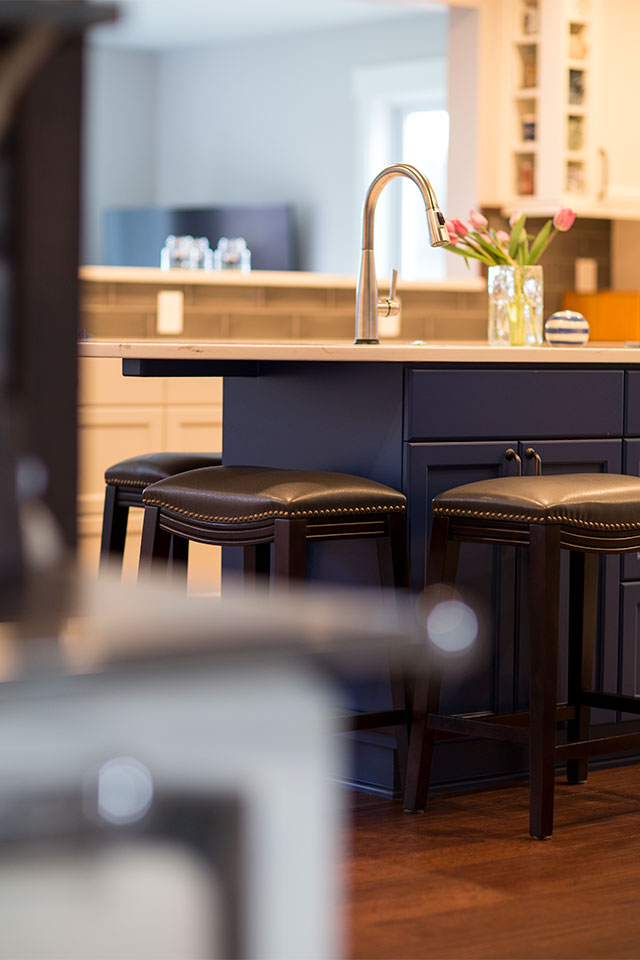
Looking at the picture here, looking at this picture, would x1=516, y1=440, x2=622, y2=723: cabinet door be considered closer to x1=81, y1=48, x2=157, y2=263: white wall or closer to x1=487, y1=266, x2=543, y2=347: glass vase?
x1=487, y1=266, x2=543, y2=347: glass vase

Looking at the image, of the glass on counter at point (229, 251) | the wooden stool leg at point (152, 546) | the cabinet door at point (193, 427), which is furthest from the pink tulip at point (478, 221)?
the glass on counter at point (229, 251)

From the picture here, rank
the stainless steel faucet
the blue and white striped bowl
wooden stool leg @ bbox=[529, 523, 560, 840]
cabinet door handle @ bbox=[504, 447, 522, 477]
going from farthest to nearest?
the blue and white striped bowl
the stainless steel faucet
cabinet door handle @ bbox=[504, 447, 522, 477]
wooden stool leg @ bbox=[529, 523, 560, 840]

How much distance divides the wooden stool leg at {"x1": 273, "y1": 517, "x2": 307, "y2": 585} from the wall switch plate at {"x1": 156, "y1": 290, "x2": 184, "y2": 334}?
2.78 m

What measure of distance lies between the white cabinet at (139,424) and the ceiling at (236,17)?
114 inches

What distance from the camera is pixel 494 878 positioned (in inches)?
92.9

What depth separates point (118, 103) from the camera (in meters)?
9.03

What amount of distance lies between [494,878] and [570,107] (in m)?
3.91

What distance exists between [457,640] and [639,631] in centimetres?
268

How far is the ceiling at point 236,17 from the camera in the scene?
7629 mm

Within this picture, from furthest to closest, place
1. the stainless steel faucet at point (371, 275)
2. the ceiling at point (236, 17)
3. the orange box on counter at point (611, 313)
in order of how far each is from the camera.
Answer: the ceiling at point (236, 17) → the orange box on counter at point (611, 313) → the stainless steel faucet at point (371, 275)

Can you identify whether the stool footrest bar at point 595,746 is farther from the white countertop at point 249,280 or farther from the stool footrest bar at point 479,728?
the white countertop at point 249,280

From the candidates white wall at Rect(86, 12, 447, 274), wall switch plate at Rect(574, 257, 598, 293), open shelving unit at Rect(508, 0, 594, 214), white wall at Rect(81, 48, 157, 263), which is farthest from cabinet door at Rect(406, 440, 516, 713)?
white wall at Rect(81, 48, 157, 263)

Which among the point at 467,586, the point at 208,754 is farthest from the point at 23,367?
the point at 467,586

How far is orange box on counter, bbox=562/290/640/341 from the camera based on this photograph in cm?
592
